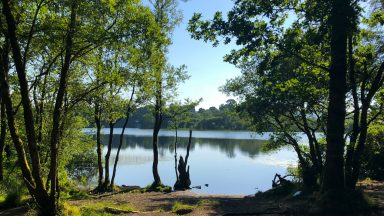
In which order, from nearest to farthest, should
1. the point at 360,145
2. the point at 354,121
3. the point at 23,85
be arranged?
the point at 23,85
the point at 360,145
the point at 354,121

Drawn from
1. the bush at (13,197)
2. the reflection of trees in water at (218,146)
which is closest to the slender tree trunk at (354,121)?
the bush at (13,197)

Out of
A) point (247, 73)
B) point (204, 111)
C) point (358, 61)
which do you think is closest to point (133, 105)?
point (247, 73)

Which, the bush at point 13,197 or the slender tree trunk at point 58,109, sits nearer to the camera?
the slender tree trunk at point 58,109

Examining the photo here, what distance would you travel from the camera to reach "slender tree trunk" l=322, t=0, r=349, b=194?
35.5 ft

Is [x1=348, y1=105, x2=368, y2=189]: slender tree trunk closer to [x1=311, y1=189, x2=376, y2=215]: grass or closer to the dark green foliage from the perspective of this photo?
[x1=311, y1=189, x2=376, y2=215]: grass

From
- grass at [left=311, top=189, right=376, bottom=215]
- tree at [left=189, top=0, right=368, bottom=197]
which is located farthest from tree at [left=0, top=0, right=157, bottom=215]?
grass at [left=311, top=189, right=376, bottom=215]

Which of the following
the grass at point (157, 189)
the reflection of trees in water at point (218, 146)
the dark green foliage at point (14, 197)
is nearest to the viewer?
the dark green foliage at point (14, 197)

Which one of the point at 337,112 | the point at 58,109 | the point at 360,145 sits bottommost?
the point at 360,145

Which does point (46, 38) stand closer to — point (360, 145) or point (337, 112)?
point (337, 112)

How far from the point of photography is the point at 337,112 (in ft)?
35.5

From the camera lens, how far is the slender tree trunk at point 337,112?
1081 cm

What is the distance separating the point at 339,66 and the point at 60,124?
883cm

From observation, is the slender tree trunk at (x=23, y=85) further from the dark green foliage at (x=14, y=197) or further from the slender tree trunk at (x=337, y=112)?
the slender tree trunk at (x=337, y=112)

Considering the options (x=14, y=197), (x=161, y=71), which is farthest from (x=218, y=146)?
(x=14, y=197)
